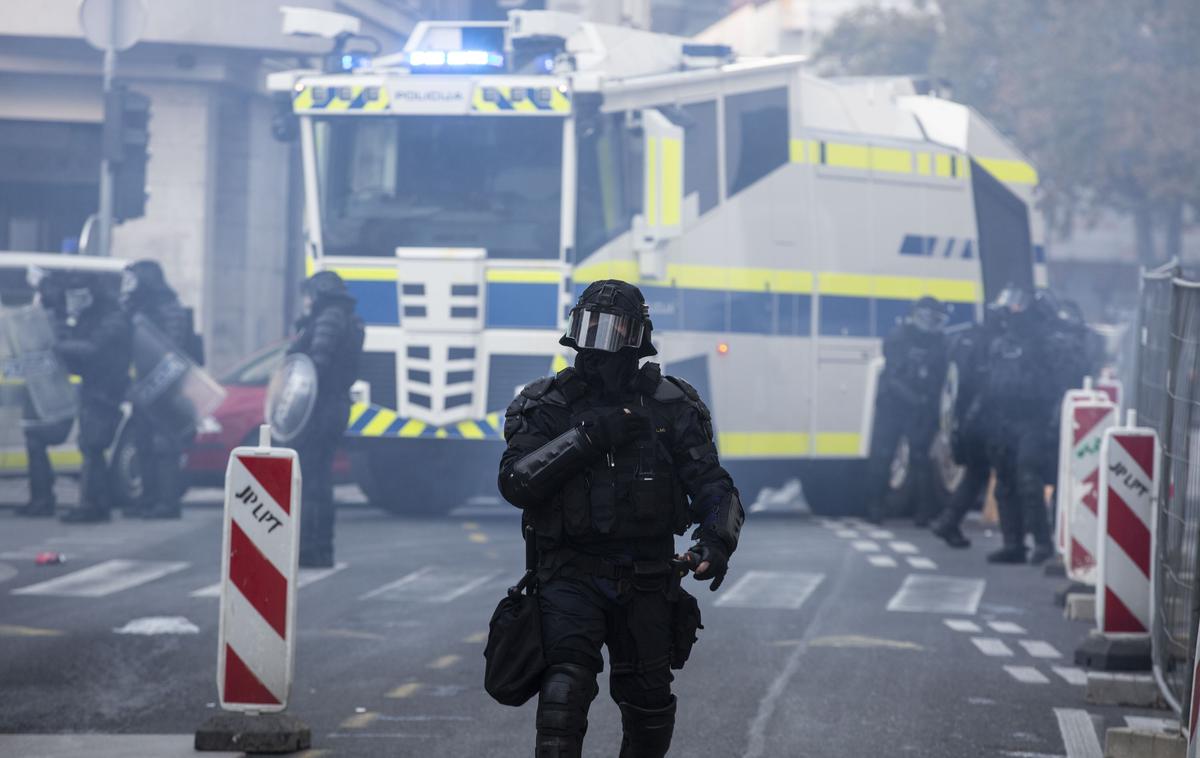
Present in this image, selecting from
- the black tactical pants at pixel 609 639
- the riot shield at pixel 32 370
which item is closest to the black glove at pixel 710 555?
the black tactical pants at pixel 609 639

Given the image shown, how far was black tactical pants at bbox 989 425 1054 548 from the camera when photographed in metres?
15.4

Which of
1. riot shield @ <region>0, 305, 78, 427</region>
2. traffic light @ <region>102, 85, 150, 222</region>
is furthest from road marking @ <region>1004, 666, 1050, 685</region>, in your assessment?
traffic light @ <region>102, 85, 150, 222</region>

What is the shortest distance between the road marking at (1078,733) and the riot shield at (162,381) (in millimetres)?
9449

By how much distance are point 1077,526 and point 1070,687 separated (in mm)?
3009

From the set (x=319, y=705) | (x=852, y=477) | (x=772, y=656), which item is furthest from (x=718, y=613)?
(x=852, y=477)

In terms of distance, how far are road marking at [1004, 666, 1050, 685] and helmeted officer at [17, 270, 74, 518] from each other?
8.88m

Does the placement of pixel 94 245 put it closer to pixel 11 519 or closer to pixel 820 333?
pixel 11 519

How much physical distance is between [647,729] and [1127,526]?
429cm

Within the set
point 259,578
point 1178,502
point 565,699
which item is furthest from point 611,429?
point 1178,502

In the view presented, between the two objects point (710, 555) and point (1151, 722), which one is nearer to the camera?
point (710, 555)

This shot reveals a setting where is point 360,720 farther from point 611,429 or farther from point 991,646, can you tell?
point 991,646

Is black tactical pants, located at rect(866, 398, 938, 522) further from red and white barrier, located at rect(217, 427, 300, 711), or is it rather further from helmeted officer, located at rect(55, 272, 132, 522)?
red and white barrier, located at rect(217, 427, 300, 711)

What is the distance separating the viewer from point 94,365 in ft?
52.4

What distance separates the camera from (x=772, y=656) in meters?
10.2
